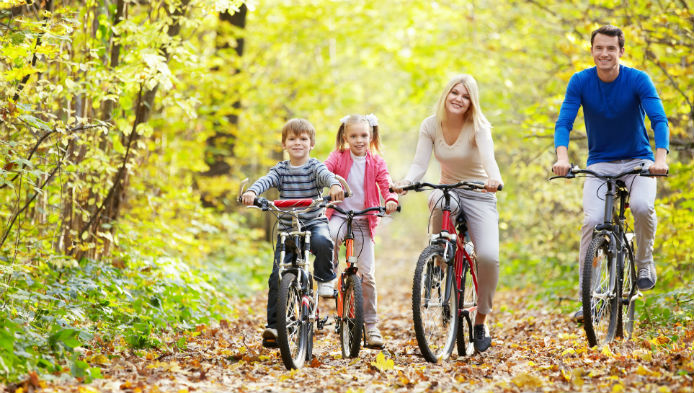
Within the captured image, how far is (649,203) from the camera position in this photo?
549 cm

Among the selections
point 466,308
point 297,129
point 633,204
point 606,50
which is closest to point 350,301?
point 466,308

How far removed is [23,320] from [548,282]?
27.5ft

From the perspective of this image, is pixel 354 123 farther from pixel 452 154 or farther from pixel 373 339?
pixel 373 339

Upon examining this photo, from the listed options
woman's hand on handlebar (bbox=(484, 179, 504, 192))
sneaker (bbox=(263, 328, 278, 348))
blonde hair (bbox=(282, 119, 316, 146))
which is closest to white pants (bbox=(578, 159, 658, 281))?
woman's hand on handlebar (bbox=(484, 179, 504, 192))

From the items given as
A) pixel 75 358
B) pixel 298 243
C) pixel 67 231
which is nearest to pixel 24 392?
pixel 75 358

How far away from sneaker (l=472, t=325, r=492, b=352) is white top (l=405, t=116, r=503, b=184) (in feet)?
4.18

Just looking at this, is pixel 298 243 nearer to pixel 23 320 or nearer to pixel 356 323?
pixel 356 323

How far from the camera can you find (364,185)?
20.8ft

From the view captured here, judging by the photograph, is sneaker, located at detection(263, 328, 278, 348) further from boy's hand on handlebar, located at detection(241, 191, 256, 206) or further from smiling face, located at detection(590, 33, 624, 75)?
smiling face, located at detection(590, 33, 624, 75)

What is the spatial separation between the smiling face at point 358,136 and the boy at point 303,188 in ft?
1.85

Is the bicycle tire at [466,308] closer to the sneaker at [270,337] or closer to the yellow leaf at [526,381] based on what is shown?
Result: the yellow leaf at [526,381]

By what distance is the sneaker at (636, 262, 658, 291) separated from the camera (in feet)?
18.8

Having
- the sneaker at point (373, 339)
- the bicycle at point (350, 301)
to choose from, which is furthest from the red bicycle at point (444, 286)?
the sneaker at point (373, 339)

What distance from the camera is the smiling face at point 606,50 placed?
5.51m
